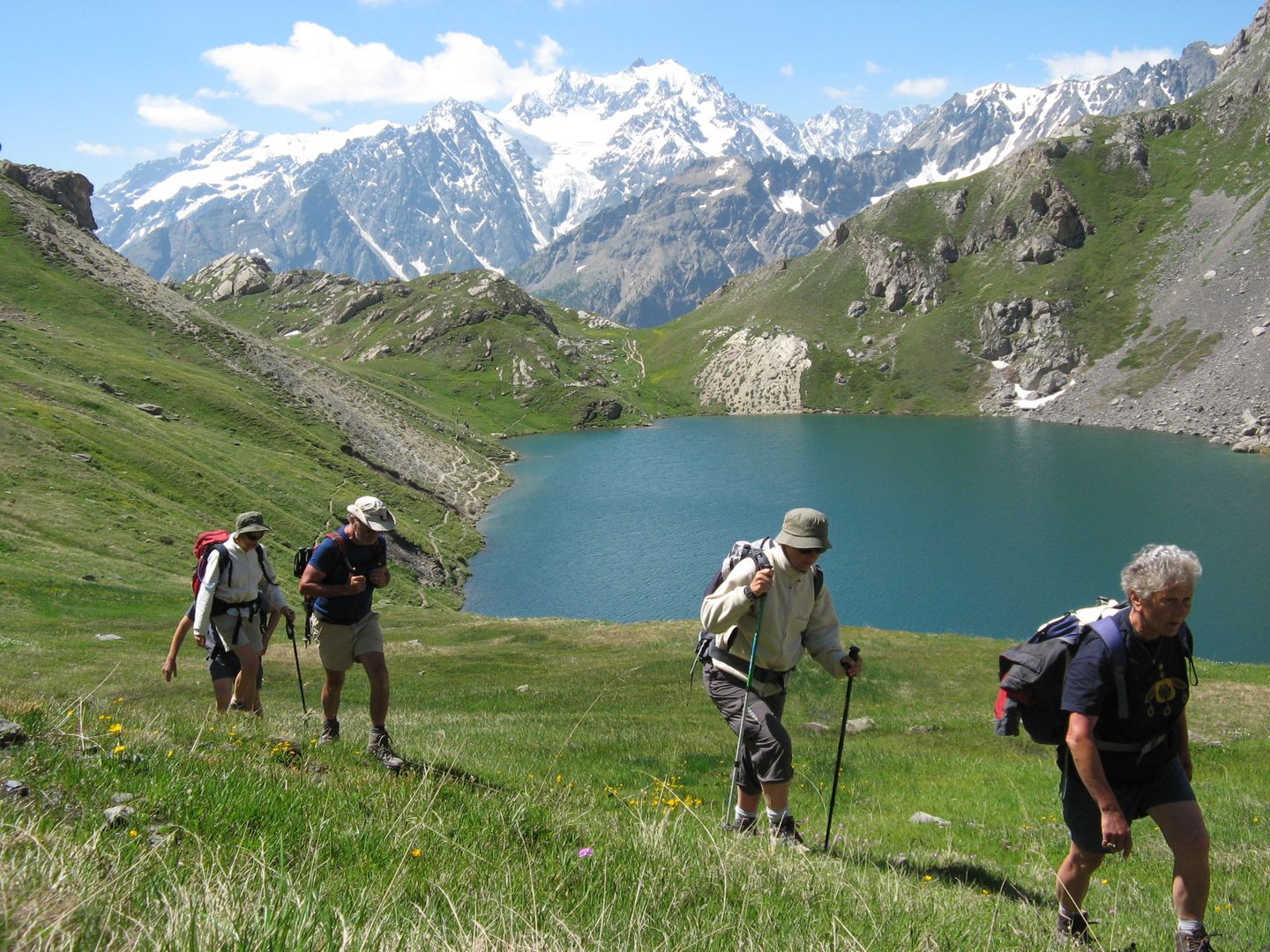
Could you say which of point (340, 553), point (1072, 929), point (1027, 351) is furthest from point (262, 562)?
point (1027, 351)

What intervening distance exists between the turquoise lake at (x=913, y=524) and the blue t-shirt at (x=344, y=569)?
158 ft

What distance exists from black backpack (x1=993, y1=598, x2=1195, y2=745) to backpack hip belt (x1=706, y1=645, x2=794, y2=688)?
2367 mm

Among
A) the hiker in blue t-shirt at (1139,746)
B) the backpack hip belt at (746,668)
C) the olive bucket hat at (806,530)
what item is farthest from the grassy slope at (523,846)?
the olive bucket hat at (806,530)

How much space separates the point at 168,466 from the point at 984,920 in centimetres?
5471

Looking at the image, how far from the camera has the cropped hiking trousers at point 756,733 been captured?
27.1 feet

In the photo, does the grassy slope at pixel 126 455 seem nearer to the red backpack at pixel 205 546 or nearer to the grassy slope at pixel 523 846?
the red backpack at pixel 205 546

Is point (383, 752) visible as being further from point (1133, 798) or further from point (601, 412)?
point (601, 412)

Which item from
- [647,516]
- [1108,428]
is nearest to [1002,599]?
[647,516]

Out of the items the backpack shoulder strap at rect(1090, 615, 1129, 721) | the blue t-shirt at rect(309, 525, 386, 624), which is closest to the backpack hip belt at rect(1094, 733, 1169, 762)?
the backpack shoulder strap at rect(1090, 615, 1129, 721)

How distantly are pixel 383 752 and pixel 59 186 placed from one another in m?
149

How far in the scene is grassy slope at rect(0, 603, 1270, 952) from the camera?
3863 millimetres

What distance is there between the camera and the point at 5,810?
4.88 m

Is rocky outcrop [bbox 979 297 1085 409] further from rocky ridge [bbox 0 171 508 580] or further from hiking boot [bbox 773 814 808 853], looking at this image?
hiking boot [bbox 773 814 808 853]

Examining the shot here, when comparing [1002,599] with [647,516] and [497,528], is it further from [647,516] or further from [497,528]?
[497,528]
